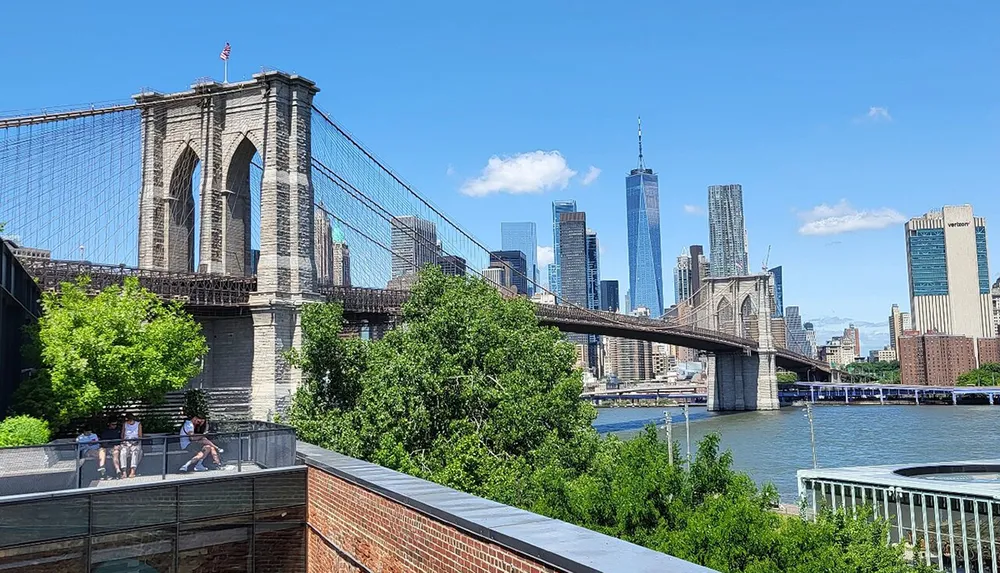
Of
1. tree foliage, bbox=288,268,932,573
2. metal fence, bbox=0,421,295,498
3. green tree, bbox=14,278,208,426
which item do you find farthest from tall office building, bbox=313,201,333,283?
metal fence, bbox=0,421,295,498

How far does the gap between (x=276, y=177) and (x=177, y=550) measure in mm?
24928

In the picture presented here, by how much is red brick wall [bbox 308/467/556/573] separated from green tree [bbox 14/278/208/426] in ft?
45.1

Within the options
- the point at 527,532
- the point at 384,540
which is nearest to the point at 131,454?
the point at 384,540

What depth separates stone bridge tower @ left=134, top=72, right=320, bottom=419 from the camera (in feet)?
109

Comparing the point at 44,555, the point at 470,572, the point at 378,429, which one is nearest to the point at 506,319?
the point at 378,429

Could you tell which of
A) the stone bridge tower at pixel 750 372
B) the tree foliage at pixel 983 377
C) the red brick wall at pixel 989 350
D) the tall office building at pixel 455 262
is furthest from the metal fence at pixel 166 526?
the red brick wall at pixel 989 350

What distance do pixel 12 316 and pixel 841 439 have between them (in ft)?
190

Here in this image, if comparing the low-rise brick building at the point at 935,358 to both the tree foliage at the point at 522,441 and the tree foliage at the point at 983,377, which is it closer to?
the tree foliage at the point at 983,377

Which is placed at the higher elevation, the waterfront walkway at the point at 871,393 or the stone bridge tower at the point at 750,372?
the stone bridge tower at the point at 750,372

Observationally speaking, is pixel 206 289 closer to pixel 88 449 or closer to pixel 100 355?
pixel 100 355

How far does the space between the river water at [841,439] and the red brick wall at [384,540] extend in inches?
1120

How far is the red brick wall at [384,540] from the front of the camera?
6.24 m

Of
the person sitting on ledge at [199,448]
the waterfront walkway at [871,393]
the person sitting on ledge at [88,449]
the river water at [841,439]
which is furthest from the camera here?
the waterfront walkway at [871,393]

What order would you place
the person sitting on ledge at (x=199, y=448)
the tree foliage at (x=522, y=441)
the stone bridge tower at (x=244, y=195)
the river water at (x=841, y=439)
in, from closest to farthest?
the person sitting on ledge at (x=199, y=448) → the tree foliage at (x=522, y=441) → the stone bridge tower at (x=244, y=195) → the river water at (x=841, y=439)
